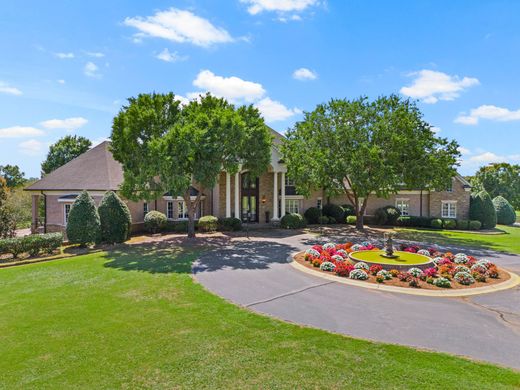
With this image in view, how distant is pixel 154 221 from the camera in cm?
2686

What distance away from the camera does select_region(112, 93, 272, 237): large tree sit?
2052cm

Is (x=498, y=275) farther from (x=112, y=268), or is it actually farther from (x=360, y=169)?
(x=112, y=268)

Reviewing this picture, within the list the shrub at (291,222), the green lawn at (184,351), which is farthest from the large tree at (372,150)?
the green lawn at (184,351)

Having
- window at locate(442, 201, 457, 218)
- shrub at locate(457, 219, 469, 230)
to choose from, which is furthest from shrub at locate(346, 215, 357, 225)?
shrub at locate(457, 219, 469, 230)

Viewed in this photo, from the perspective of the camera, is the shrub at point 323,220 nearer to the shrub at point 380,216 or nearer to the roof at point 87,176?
the shrub at point 380,216

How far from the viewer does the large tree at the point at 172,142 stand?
67.3ft

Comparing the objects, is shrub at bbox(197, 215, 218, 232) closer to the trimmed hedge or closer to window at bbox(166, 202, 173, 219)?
window at bbox(166, 202, 173, 219)

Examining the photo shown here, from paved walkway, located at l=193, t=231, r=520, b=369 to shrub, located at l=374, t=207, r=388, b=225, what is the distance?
19.7 m

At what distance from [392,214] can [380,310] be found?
2769cm

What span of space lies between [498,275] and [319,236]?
13.6 m

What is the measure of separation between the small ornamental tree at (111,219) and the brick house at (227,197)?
8.02 feet

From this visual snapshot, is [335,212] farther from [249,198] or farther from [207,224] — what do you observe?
[207,224]

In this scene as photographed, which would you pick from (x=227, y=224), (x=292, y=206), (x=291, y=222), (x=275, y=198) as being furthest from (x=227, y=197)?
(x=292, y=206)

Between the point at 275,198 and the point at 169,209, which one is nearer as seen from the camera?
the point at 169,209
